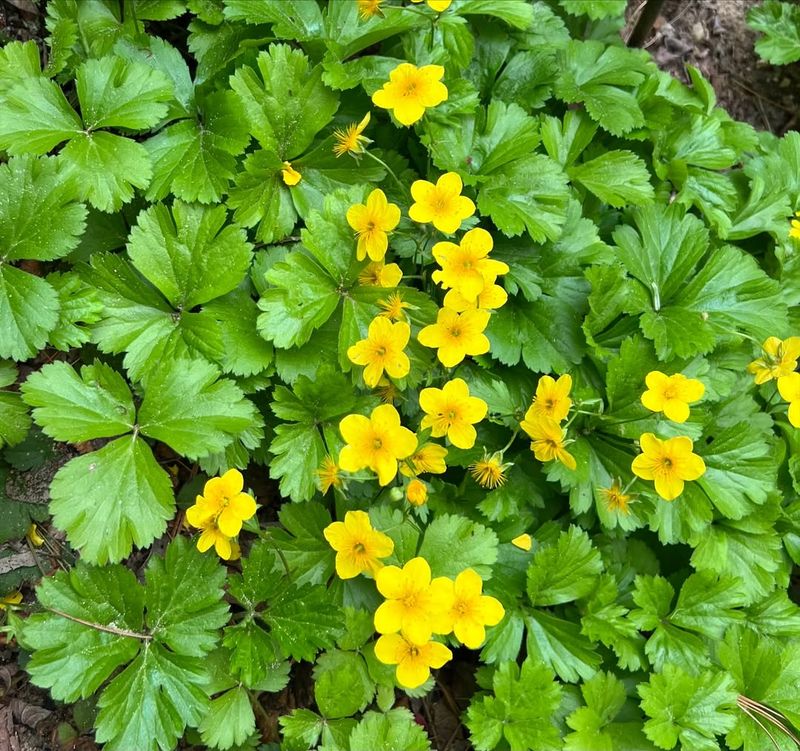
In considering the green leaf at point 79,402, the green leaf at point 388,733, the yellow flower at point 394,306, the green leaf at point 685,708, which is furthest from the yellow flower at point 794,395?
the green leaf at point 79,402

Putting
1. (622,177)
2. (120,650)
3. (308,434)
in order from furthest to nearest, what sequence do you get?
(622,177)
(308,434)
(120,650)

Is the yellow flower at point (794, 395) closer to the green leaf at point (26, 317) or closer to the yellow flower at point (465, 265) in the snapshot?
the yellow flower at point (465, 265)

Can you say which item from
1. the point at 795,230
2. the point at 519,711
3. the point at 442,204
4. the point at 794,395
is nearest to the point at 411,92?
the point at 442,204

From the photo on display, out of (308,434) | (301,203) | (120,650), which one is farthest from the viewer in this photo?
(301,203)

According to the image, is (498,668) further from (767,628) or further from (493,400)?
(767,628)

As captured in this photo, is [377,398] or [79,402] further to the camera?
[377,398]

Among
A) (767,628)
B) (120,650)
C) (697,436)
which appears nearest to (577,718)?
(767,628)

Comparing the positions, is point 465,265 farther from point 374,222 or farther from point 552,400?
point 552,400
